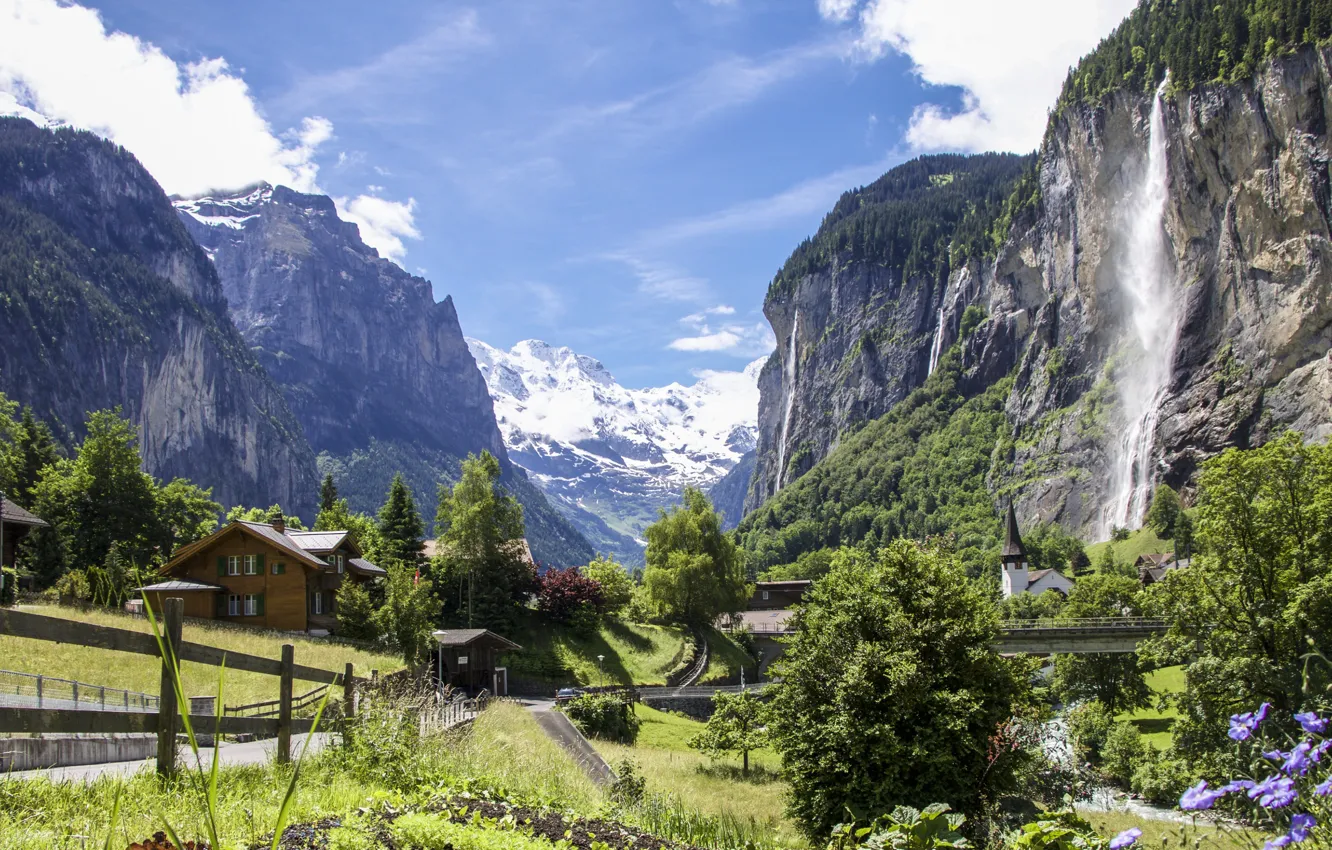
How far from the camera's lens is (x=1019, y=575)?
4274 inches

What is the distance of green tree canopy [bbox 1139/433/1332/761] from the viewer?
1101 inches

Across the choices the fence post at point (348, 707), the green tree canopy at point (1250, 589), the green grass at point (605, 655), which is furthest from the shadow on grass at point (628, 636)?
the fence post at point (348, 707)

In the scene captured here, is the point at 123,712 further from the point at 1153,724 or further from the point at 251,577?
the point at 1153,724

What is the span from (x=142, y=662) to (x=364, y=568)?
27300 mm

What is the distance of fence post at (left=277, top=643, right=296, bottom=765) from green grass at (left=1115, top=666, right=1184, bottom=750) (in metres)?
39.9

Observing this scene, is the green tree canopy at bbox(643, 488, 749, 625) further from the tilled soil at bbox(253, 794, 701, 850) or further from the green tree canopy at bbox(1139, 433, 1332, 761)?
the tilled soil at bbox(253, 794, 701, 850)

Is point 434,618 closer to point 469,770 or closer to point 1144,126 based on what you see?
point 469,770

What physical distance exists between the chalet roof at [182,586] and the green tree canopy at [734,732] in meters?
24.9

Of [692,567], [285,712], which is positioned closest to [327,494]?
[692,567]

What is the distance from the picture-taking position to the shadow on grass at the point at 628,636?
201 ft

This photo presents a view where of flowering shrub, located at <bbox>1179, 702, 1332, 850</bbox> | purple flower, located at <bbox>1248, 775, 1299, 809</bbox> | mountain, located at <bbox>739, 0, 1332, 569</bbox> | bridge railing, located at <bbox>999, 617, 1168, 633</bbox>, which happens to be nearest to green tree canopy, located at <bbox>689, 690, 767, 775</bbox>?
bridge railing, located at <bbox>999, 617, 1168, 633</bbox>

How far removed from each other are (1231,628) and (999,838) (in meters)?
25.5

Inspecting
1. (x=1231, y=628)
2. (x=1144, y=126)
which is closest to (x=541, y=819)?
(x=1231, y=628)

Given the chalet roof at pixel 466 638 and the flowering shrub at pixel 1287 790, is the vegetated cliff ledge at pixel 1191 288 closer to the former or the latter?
the chalet roof at pixel 466 638
